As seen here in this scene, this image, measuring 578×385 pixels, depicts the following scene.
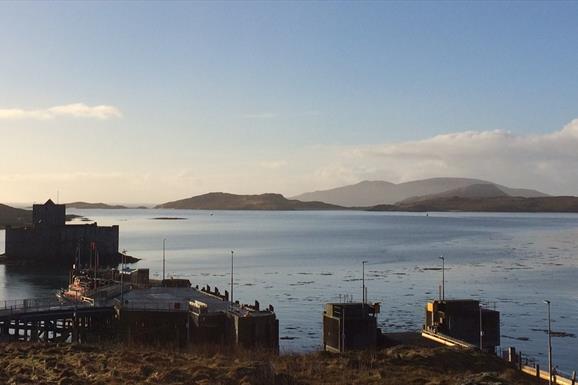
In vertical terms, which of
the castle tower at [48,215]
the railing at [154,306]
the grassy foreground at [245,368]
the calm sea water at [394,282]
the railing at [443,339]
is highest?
the castle tower at [48,215]

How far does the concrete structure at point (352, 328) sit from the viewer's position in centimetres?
5834

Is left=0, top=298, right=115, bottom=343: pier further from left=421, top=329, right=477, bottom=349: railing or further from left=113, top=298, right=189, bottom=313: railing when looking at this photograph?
left=421, top=329, right=477, bottom=349: railing

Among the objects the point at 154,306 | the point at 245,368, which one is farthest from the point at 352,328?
the point at 245,368

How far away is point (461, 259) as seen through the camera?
167 metres

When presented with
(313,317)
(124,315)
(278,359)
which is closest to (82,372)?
(278,359)

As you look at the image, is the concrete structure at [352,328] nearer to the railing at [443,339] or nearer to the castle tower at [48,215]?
the railing at [443,339]

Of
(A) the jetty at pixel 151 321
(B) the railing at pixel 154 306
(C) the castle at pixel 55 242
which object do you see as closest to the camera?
(A) the jetty at pixel 151 321

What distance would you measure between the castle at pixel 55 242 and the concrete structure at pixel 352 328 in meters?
112

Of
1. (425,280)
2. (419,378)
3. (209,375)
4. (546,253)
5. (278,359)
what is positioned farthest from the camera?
(546,253)

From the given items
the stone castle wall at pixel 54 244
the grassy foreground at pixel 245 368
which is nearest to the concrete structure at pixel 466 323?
the grassy foreground at pixel 245 368

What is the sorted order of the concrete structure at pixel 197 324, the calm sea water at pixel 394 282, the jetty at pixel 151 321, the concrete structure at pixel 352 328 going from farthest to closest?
the calm sea water at pixel 394 282, the jetty at pixel 151 321, the concrete structure at pixel 197 324, the concrete structure at pixel 352 328

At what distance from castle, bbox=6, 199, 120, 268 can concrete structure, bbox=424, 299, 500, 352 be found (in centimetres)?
11352

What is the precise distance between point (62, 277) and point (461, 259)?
91841 millimetres

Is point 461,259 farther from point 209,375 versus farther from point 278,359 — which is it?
point 209,375
